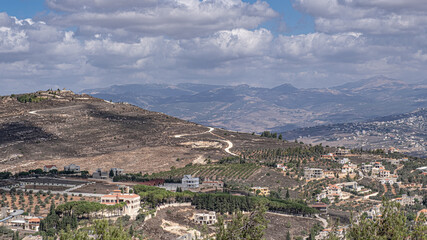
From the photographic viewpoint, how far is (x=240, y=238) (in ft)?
149

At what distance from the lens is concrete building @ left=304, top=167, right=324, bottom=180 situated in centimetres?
14312

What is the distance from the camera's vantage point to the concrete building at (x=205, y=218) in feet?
323

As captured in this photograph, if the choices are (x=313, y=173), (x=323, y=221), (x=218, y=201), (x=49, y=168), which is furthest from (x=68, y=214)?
(x=313, y=173)

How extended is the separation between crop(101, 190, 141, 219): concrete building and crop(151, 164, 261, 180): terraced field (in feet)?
122

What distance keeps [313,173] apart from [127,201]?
196 feet

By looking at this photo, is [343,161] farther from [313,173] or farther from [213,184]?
[213,184]

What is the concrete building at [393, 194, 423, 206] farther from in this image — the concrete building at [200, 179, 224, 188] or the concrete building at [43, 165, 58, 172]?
the concrete building at [43, 165, 58, 172]

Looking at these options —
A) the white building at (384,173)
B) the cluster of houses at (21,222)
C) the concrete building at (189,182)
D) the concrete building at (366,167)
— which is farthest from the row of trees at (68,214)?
the concrete building at (366,167)

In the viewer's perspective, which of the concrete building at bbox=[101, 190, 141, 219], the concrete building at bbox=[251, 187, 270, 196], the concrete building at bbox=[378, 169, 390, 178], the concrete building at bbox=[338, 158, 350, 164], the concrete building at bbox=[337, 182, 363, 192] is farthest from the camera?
the concrete building at bbox=[338, 158, 350, 164]

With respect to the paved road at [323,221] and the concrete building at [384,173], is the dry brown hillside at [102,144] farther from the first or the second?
the paved road at [323,221]

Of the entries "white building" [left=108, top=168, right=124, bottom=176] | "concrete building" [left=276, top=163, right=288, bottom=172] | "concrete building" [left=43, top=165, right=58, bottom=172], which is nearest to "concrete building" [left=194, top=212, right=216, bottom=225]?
"white building" [left=108, top=168, right=124, bottom=176]

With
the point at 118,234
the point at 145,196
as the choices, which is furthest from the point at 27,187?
the point at 118,234

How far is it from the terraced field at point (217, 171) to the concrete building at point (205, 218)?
3630cm

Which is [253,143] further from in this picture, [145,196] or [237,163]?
[145,196]
